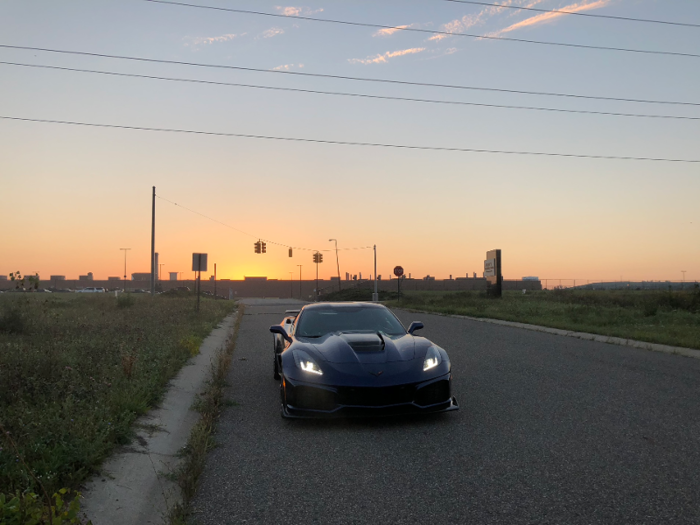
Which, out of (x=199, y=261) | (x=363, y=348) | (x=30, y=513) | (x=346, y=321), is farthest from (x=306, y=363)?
(x=199, y=261)

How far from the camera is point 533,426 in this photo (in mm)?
6047

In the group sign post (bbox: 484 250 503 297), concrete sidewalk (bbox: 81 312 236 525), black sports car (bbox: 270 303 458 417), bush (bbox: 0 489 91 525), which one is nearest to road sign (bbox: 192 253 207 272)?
concrete sidewalk (bbox: 81 312 236 525)

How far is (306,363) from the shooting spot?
6.39 m

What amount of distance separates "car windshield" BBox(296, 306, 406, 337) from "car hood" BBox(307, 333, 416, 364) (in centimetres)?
59

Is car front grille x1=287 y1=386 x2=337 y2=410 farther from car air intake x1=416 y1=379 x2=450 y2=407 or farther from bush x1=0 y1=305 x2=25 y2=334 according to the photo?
bush x1=0 y1=305 x2=25 y2=334

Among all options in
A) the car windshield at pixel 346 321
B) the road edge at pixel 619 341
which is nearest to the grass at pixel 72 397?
the car windshield at pixel 346 321

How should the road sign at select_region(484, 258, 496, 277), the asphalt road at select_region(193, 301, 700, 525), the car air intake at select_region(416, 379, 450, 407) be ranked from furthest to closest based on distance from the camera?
the road sign at select_region(484, 258, 496, 277)
the car air intake at select_region(416, 379, 450, 407)
the asphalt road at select_region(193, 301, 700, 525)

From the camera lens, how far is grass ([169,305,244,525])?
3953mm

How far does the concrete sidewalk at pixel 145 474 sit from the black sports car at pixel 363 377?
130 cm

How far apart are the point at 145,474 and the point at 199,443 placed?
26.5 inches

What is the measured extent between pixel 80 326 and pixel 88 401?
959 centimetres

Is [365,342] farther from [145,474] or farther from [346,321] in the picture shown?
[145,474]

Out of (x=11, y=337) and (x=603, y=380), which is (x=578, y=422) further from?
(x=11, y=337)

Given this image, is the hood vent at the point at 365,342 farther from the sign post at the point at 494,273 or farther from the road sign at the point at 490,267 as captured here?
the road sign at the point at 490,267
